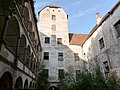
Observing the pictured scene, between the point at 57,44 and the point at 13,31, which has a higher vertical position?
the point at 57,44

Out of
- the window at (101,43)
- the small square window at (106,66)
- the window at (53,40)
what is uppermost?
the window at (53,40)

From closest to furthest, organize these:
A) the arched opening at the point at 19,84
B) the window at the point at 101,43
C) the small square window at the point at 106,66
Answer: the arched opening at the point at 19,84, the small square window at the point at 106,66, the window at the point at 101,43

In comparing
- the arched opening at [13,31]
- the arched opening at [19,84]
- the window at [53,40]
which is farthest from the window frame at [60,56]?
the arched opening at [19,84]

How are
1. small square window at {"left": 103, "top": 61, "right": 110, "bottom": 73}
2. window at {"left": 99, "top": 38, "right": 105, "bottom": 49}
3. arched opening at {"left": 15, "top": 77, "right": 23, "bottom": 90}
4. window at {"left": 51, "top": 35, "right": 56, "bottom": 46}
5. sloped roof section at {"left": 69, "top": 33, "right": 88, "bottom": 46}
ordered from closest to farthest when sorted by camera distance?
arched opening at {"left": 15, "top": 77, "right": 23, "bottom": 90} < small square window at {"left": 103, "top": 61, "right": 110, "bottom": 73} < window at {"left": 99, "top": 38, "right": 105, "bottom": 49} < window at {"left": 51, "top": 35, "right": 56, "bottom": 46} < sloped roof section at {"left": 69, "top": 33, "right": 88, "bottom": 46}

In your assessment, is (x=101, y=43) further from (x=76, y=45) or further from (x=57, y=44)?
(x=57, y=44)

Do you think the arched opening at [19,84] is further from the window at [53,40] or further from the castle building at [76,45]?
the window at [53,40]

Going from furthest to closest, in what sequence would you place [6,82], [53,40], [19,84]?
[53,40]
[19,84]
[6,82]

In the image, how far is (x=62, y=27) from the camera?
26391 millimetres

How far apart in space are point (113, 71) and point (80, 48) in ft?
37.4

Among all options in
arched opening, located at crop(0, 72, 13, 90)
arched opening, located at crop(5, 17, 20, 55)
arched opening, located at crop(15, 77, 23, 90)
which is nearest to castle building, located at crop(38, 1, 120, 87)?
arched opening, located at crop(15, 77, 23, 90)

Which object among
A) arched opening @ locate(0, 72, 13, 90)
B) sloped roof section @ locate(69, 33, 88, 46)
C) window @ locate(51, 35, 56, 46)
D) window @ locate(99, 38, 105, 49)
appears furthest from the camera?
sloped roof section @ locate(69, 33, 88, 46)

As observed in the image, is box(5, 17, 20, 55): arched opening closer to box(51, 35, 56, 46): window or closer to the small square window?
the small square window

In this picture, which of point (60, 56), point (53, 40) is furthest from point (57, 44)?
point (60, 56)

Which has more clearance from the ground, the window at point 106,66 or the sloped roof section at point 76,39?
the sloped roof section at point 76,39
